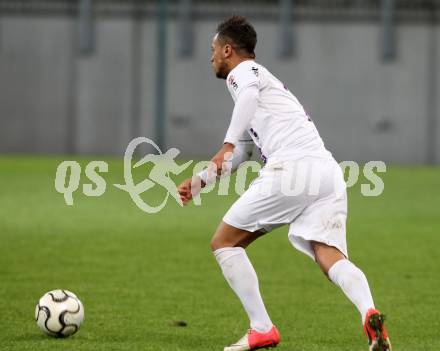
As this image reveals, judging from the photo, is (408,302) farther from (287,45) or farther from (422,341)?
(287,45)

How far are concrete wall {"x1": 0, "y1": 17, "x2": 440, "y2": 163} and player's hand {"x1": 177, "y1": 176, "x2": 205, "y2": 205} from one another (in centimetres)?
3221

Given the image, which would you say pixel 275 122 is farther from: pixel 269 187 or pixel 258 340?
pixel 258 340

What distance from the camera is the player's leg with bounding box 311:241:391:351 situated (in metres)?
6.08

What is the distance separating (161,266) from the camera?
460 inches

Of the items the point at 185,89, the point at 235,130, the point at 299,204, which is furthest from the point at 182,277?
the point at 185,89

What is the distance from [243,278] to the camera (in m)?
6.85

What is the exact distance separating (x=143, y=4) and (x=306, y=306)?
3085cm

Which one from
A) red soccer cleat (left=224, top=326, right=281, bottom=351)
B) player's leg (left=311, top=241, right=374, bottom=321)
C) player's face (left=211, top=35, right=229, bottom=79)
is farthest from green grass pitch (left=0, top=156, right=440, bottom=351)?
player's face (left=211, top=35, right=229, bottom=79)

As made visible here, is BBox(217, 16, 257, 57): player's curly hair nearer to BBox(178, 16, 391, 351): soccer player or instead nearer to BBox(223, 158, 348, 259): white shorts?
BBox(178, 16, 391, 351): soccer player

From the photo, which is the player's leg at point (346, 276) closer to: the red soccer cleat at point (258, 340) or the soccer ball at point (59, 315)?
the red soccer cleat at point (258, 340)

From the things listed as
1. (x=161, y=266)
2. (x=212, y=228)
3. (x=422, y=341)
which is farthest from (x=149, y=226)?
(x=422, y=341)

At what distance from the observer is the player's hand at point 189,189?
6.68 meters

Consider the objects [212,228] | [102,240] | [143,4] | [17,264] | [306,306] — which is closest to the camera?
[306,306]

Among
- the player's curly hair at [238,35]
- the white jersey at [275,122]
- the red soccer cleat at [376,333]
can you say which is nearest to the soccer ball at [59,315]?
the white jersey at [275,122]
